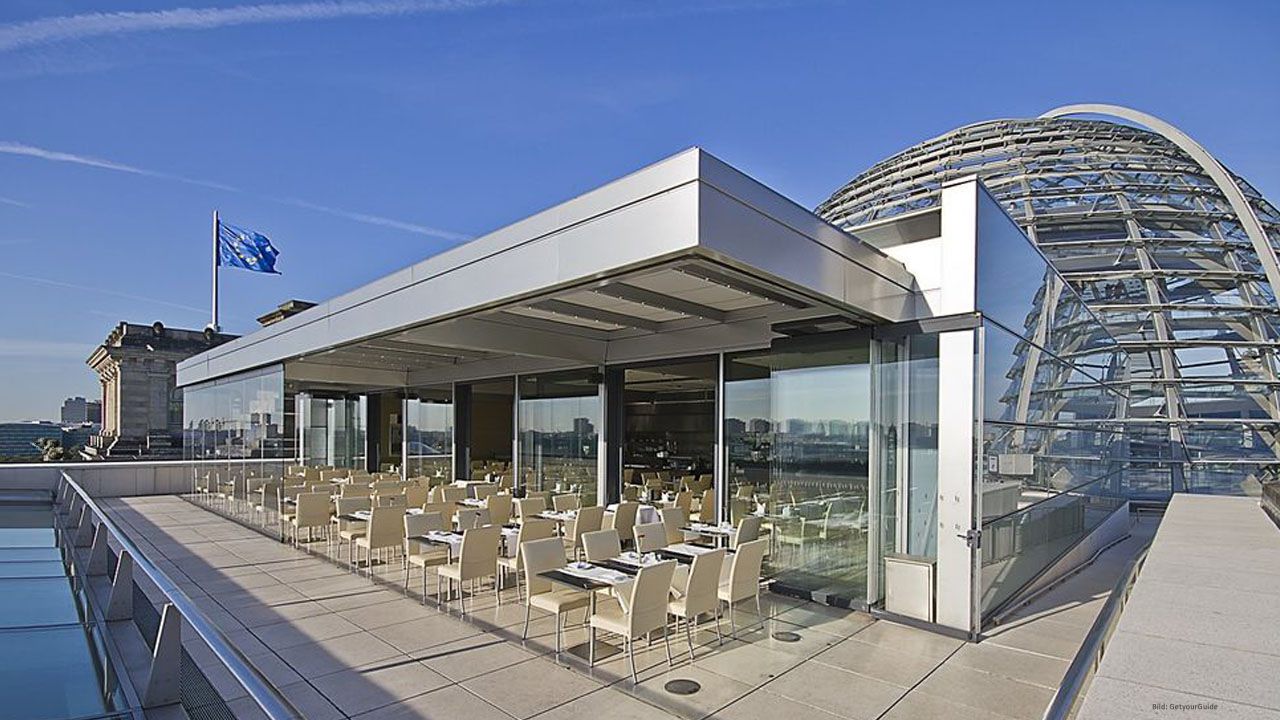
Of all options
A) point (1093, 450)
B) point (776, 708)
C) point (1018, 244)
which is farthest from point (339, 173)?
point (1093, 450)

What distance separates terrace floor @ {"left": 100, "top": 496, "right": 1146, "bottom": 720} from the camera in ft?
16.4

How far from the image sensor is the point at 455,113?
12922mm

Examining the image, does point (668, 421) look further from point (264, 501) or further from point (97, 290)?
point (97, 290)

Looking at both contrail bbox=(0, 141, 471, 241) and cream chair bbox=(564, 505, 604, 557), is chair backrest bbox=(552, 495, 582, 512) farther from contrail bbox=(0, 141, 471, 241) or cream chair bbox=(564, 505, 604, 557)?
contrail bbox=(0, 141, 471, 241)

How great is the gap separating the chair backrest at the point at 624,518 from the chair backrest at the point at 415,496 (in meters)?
4.38

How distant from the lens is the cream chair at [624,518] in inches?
387

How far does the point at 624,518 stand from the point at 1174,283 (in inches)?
765

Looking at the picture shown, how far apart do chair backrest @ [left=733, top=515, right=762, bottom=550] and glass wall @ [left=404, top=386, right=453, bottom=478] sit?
11318 millimetres

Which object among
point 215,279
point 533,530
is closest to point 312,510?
point 533,530

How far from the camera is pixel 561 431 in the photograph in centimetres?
1453

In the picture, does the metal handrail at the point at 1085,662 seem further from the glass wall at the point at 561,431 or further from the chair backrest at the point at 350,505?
the glass wall at the point at 561,431

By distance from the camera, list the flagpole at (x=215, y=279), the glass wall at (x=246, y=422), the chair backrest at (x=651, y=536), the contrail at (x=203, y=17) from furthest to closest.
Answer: the flagpole at (x=215, y=279), the glass wall at (x=246, y=422), the contrail at (x=203, y=17), the chair backrest at (x=651, y=536)

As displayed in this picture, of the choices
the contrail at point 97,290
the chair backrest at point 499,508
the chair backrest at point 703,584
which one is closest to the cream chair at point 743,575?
the chair backrest at point 703,584

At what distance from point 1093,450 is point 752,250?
35.3 feet
